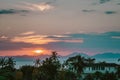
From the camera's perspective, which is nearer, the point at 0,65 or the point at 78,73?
the point at 0,65

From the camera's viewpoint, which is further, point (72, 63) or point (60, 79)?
point (72, 63)

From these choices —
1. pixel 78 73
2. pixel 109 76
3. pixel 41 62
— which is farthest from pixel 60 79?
pixel 78 73

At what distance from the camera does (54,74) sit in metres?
67.2

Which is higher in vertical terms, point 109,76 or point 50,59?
point 50,59

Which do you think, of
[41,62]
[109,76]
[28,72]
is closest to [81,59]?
[109,76]

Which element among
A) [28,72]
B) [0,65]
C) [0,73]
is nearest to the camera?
[0,73]

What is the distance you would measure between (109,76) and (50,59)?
2401cm

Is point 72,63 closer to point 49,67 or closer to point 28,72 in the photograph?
point 28,72

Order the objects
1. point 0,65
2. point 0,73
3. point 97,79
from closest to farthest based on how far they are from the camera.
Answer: point 0,73 < point 0,65 < point 97,79

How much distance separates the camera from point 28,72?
80.2m

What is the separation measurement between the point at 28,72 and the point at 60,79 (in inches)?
633

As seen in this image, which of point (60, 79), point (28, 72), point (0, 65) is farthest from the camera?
point (28, 72)

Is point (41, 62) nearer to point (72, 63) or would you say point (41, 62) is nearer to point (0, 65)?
point (0, 65)

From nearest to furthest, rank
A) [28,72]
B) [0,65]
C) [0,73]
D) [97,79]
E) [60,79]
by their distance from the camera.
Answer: [0,73], [0,65], [60,79], [28,72], [97,79]
